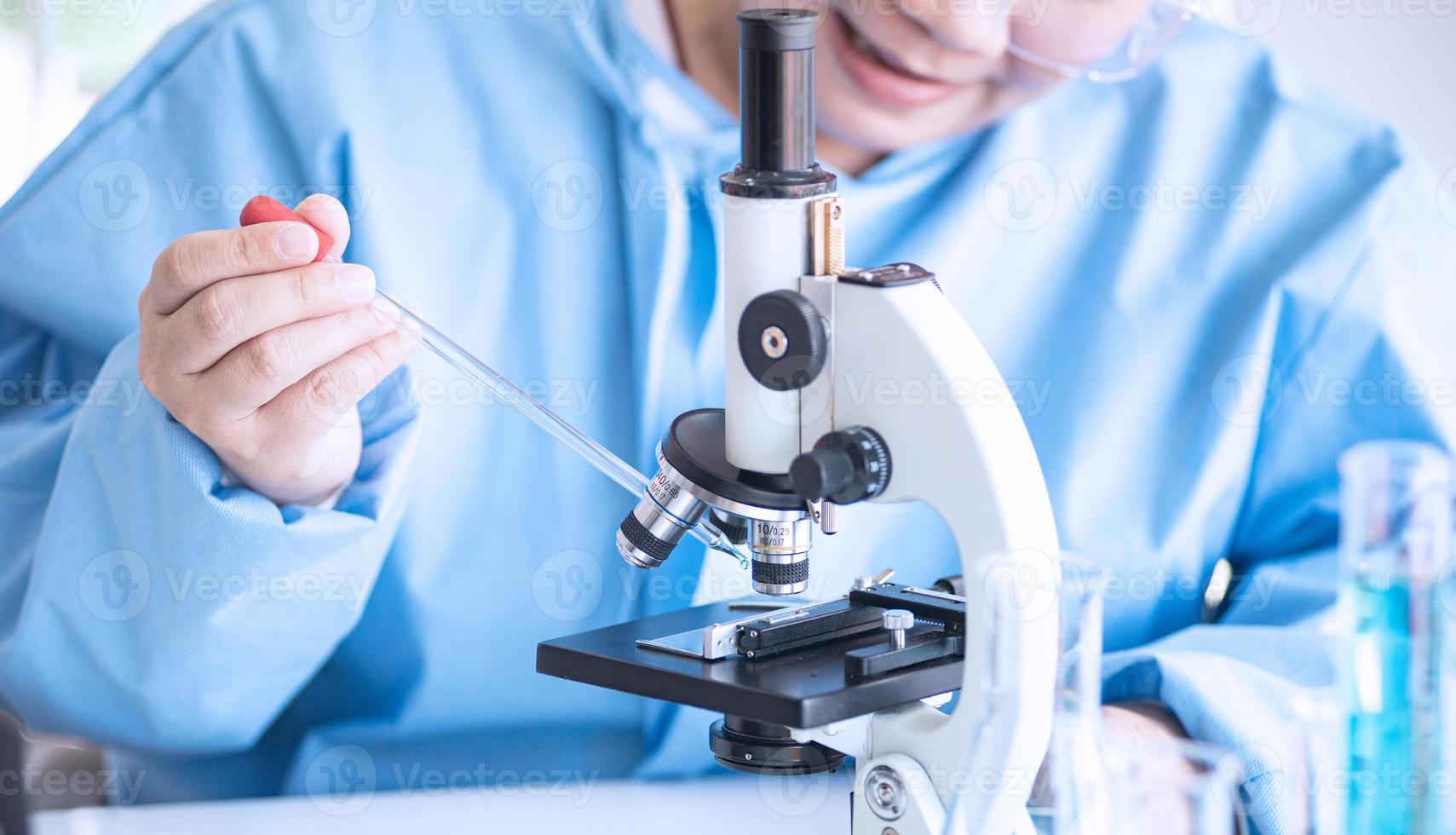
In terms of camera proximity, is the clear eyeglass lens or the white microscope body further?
the clear eyeglass lens

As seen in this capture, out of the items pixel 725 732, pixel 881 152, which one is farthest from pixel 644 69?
pixel 725 732

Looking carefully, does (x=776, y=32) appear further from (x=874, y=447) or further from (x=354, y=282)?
(x=354, y=282)

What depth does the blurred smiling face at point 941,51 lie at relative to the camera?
1.23 m

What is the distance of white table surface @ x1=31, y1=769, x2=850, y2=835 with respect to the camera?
1.22 metres

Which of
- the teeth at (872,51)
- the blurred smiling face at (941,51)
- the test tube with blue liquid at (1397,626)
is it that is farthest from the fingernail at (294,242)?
the test tube with blue liquid at (1397,626)

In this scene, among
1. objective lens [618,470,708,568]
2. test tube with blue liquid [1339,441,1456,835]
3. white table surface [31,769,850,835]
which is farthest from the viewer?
white table surface [31,769,850,835]

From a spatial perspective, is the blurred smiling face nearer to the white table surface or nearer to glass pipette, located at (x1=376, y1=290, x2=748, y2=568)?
glass pipette, located at (x1=376, y1=290, x2=748, y2=568)

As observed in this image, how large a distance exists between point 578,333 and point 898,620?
67cm

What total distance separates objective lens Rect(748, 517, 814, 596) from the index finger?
37 cm

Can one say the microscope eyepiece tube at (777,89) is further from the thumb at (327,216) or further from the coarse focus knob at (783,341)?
the thumb at (327,216)

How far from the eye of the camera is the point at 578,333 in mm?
Answer: 1488

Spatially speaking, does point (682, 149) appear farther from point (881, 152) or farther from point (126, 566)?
point (126, 566)

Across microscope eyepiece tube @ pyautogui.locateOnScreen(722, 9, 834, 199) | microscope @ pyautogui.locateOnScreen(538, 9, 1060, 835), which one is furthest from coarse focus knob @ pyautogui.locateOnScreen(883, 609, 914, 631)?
microscope eyepiece tube @ pyautogui.locateOnScreen(722, 9, 834, 199)

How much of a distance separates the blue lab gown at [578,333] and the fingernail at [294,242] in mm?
350
